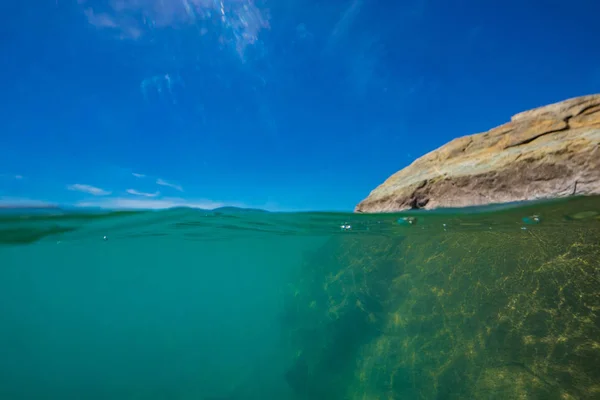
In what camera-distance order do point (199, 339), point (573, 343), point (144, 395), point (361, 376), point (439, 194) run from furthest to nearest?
point (199, 339), point (144, 395), point (361, 376), point (439, 194), point (573, 343)

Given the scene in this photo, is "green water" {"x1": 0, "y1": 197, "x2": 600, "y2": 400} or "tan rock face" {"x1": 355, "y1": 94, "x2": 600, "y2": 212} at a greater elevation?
"tan rock face" {"x1": 355, "y1": 94, "x2": 600, "y2": 212}

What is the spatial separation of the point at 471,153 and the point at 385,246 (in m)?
5.92

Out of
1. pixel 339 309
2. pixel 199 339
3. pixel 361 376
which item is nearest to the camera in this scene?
pixel 361 376

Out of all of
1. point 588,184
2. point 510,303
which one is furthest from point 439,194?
point 510,303

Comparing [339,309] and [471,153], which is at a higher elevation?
[471,153]

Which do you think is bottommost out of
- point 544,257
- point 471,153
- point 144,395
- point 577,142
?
point 144,395

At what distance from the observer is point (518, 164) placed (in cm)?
738

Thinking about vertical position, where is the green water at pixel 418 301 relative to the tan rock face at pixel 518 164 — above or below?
below

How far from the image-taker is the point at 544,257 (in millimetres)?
9734

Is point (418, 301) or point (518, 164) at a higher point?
point (518, 164)

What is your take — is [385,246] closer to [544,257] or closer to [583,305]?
[544,257]

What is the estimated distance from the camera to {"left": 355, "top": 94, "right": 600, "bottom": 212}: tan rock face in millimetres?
6680

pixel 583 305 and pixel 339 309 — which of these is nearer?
pixel 583 305

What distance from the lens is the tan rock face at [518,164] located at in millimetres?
6680
